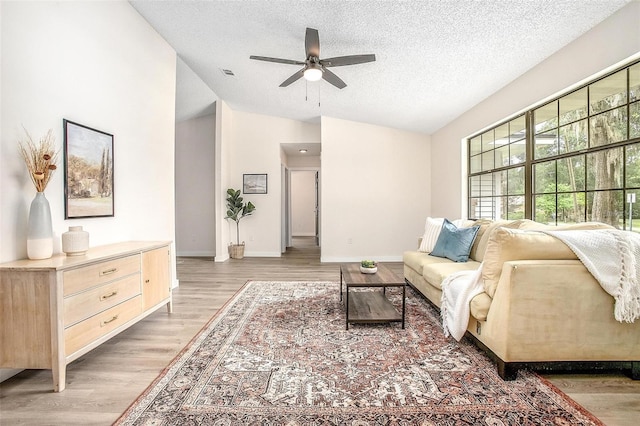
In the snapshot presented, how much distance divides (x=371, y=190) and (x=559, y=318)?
4.32 m

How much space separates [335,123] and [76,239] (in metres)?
4.78

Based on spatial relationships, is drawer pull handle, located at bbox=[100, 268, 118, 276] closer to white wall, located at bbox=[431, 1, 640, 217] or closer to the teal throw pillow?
the teal throw pillow

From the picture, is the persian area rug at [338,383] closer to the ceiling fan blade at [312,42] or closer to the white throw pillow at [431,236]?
the white throw pillow at [431,236]

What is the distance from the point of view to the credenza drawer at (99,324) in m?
1.78

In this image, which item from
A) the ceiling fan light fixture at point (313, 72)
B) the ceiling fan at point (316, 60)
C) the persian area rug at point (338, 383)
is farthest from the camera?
the ceiling fan light fixture at point (313, 72)

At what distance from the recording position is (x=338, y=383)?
176 cm

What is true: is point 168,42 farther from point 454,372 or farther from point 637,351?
point 637,351

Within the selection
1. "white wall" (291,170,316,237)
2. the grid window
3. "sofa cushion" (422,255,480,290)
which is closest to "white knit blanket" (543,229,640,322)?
the grid window

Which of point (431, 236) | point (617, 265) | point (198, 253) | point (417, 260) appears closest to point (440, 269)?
point (417, 260)

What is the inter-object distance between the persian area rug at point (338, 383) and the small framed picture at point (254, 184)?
399cm

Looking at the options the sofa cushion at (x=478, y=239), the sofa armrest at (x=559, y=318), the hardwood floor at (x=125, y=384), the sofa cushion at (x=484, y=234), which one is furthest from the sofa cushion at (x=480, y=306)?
the sofa cushion at (x=478, y=239)

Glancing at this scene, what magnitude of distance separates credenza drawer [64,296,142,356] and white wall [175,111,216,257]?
4225 millimetres

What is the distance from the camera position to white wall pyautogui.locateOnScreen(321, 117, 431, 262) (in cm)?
584

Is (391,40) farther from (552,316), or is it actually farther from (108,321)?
(108,321)
